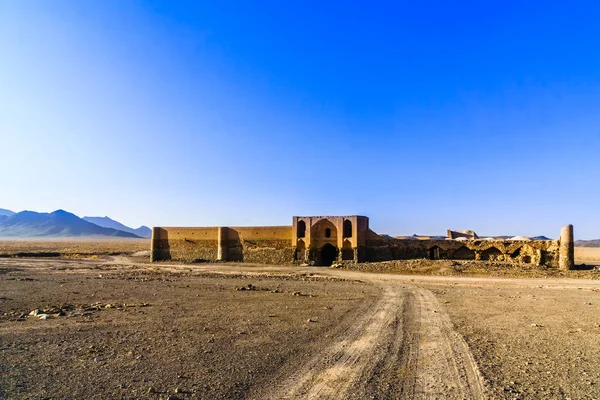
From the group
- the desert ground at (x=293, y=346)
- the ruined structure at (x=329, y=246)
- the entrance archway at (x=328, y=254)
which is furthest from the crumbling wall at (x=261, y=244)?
the desert ground at (x=293, y=346)

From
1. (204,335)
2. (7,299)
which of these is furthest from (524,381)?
(7,299)

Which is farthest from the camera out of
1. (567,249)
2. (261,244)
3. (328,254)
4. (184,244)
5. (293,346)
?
(184,244)

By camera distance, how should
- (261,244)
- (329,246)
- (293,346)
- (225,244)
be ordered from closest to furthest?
(293,346), (329,246), (261,244), (225,244)

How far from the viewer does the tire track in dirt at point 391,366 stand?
6.15 metres

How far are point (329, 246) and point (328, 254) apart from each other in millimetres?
921

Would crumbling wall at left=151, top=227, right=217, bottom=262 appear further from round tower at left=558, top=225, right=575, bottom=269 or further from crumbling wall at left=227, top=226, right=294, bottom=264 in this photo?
round tower at left=558, top=225, right=575, bottom=269

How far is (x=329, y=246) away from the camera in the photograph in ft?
133

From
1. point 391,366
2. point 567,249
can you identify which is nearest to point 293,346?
point 391,366

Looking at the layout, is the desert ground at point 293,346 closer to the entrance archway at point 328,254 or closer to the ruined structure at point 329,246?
the ruined structure at point 329,246

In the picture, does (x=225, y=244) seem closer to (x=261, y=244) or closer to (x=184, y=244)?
(x=261, y=244)

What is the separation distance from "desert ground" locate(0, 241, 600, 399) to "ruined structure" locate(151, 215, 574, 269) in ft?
61.6

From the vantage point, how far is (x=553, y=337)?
33.0 feet

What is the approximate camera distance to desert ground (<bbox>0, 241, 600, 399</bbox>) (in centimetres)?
629

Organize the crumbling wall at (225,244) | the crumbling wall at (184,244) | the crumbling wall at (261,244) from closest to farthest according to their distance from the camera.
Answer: the crumbling wall at (261,244) → the crumbling wall at (225,244) → the crumbling wall at (184,244)
